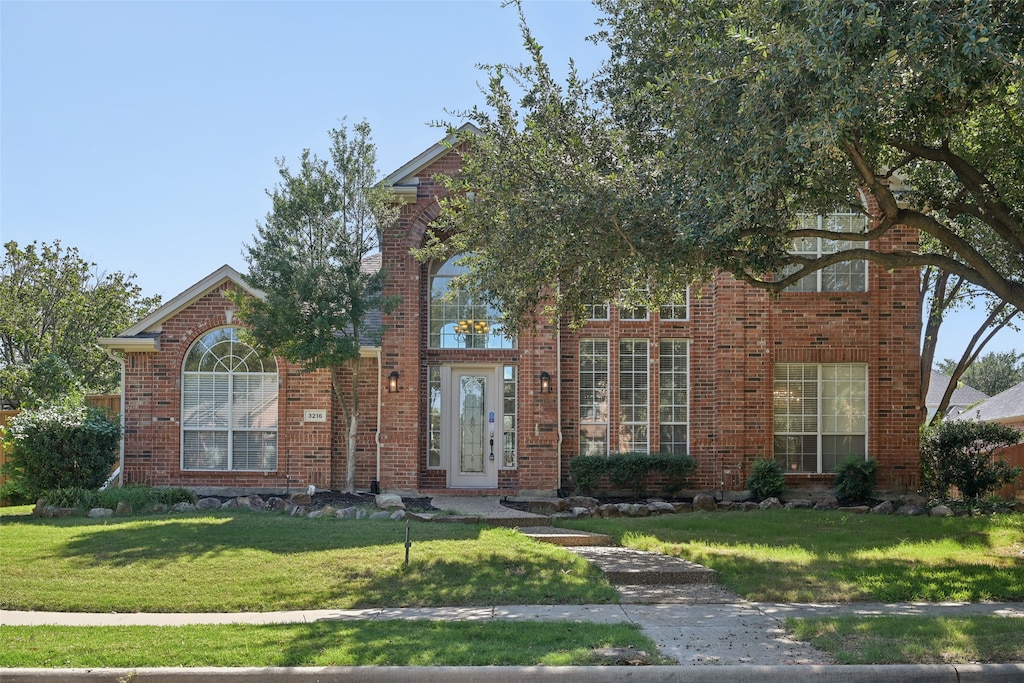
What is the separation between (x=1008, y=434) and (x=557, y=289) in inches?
410

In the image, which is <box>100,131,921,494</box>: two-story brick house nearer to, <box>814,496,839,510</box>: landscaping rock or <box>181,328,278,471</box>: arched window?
<box>181,328,278,471</box>: arched window

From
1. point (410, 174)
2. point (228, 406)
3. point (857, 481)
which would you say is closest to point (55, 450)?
point (228, 406)

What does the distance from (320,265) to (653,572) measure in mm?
9297

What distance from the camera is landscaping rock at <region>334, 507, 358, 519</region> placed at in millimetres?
15227

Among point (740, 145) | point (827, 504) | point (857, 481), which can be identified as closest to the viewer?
point (740, 145)

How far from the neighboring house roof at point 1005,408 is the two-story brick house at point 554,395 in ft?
41.7

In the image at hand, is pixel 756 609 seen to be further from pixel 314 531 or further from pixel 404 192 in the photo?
pixel 404 192

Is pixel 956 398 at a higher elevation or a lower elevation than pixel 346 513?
higher

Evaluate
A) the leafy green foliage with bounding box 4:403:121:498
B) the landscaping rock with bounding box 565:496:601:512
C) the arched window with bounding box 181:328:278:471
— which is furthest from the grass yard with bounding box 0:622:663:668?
the arched window with bounding box 181:328:278:471

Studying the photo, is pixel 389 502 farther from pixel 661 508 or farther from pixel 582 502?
pixel 661 508

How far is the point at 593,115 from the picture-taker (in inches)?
545

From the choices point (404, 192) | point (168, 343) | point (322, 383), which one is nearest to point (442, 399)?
point (322, 383)

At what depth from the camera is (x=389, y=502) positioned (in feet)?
54.0

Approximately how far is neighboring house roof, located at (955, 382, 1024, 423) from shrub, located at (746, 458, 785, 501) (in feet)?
46.4
